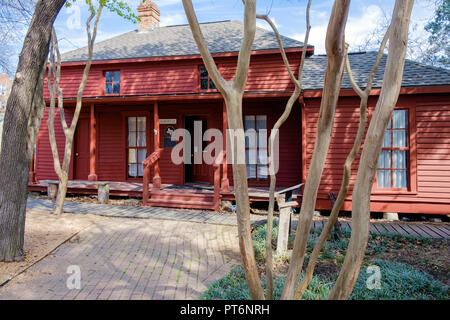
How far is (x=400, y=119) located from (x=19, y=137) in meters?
8.31

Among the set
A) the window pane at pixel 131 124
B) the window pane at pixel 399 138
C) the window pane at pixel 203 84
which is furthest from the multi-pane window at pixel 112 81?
the window pane at pixel 399 138

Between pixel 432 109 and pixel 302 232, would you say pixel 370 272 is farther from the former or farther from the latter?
pixel 432 109

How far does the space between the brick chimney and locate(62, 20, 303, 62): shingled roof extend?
Answer: 38 cm

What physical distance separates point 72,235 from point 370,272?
4.80 m

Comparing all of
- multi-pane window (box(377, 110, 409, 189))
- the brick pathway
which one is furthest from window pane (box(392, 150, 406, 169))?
the brick pathway

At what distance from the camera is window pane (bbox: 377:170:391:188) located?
298 inches

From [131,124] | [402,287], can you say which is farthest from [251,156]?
[402,287]

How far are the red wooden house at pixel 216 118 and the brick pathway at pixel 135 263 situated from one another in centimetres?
200

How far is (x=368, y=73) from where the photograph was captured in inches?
332

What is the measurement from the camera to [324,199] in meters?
7.73

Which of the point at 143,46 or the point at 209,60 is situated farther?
the point at 143,46

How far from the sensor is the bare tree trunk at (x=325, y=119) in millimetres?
1645
